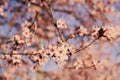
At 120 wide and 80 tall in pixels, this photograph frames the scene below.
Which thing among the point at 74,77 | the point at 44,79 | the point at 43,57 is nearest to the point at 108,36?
the point at 43,57

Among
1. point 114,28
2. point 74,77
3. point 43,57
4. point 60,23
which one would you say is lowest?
point 43,57

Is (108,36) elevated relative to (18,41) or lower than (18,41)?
lower

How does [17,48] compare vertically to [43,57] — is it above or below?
above

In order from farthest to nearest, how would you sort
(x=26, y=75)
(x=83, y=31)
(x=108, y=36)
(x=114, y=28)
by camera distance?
(x=26, y=75), (x=83, y=31), (x=114, y=28), (x=108, y=36)

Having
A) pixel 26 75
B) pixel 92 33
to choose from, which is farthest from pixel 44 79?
pixel 92 33

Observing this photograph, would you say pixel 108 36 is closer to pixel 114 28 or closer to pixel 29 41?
pixel 114 28

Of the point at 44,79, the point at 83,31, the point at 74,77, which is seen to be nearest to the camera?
the point at 83,31

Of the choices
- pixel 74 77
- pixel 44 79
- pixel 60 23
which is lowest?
pixel 60 23

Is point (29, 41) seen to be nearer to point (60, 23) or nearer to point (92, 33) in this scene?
point (60, 23)

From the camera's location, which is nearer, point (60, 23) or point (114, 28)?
point (114, 28)
